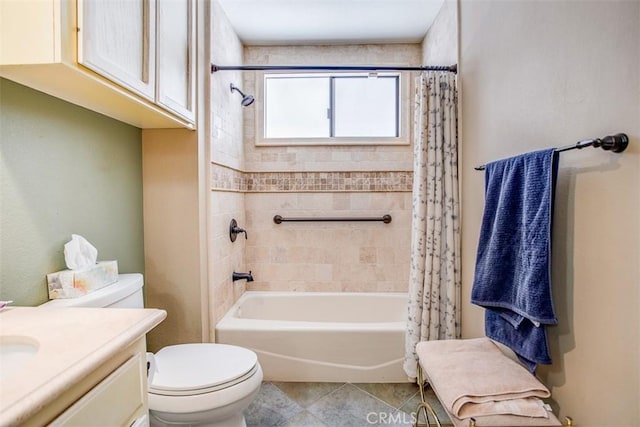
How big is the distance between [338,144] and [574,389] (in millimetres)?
2228

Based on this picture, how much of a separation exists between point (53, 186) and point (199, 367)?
37.5 inches

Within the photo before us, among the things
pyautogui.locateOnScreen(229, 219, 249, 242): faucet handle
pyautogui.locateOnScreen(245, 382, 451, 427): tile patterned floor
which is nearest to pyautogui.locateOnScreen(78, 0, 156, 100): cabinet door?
pyautogui.locateOnScreen(229, 219, 249, 242): faucet handle

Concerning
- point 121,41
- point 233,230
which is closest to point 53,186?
point 121,41

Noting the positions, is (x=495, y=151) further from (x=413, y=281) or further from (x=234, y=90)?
(x=234, y=90)

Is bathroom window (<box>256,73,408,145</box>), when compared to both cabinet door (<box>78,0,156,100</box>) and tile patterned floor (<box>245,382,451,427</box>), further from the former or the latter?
tile patterned floor (<box>245,382,451,427</box>)

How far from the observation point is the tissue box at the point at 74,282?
1.33 metres

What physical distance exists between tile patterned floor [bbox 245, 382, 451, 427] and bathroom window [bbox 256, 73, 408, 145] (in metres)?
1.93

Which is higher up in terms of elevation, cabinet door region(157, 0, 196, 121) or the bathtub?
cabinet door region(157, 0, 196, 121)

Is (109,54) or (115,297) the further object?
(115,297)

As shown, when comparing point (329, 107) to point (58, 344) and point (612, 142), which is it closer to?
point (612, 142)

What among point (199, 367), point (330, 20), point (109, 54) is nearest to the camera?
point (109, 54)

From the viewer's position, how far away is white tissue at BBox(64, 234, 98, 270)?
1.37 m

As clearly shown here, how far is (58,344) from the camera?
76cm

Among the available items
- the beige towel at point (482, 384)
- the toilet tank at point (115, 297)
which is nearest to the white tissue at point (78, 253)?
the toilet tank at point (115, 297)
